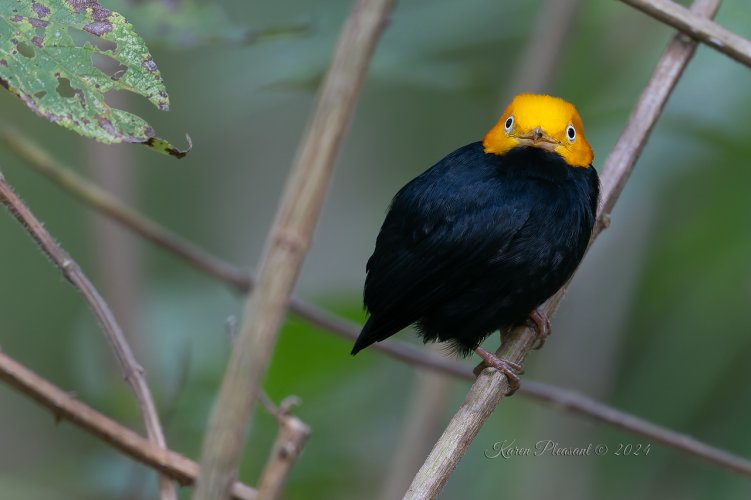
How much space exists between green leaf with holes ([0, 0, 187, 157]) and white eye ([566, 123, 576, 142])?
1.61 m

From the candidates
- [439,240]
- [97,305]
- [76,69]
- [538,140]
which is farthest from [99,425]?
[538,140]

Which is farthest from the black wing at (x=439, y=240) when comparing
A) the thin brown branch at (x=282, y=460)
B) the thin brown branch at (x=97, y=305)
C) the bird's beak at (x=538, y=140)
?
the thin brown branch at (x=282, y=460)

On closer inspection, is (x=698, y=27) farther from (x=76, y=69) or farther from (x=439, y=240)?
(x=76, y=69)

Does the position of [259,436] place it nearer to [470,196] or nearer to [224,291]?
[224,291]

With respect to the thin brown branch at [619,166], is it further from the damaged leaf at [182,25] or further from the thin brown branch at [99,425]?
the damaged leaf at [182,25]

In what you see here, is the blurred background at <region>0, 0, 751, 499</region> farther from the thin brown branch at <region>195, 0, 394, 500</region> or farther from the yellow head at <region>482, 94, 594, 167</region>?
the thin brown branch at <region>195, 0, 394, 500</region>

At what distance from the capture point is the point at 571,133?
292cm

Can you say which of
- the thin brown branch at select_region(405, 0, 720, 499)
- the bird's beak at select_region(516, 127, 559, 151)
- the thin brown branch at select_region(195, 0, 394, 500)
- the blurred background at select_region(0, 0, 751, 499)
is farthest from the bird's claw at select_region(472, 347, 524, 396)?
the thin brown branch at select_region(195, 0, 394, 500)

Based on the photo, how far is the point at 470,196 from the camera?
283 cm

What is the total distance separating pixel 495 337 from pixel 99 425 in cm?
236

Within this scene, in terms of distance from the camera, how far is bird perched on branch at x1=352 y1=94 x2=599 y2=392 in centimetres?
276

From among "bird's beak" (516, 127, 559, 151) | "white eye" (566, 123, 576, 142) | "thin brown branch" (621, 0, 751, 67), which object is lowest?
"bird's beak" (516, 127, 559, 151)

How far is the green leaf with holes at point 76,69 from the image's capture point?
59.4 inches

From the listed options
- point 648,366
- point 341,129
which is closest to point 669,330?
point 648,366
